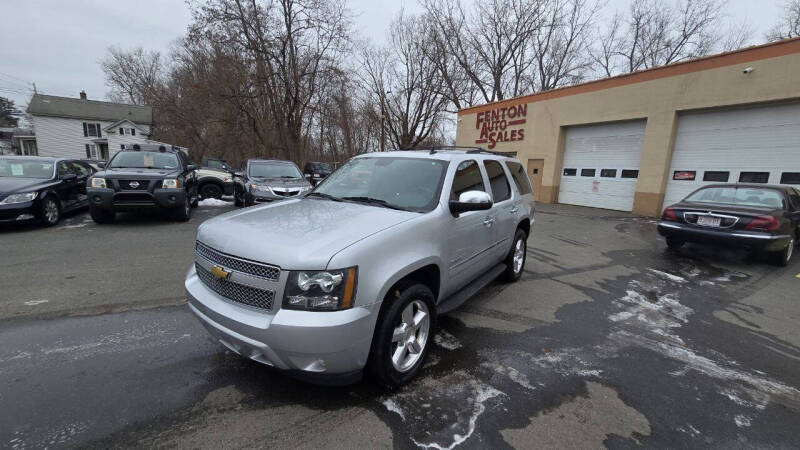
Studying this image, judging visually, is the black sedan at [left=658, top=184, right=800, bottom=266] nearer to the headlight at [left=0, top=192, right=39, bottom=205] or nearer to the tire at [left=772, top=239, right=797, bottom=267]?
the tire at [left=772, top=239, right=797, bottom=267]

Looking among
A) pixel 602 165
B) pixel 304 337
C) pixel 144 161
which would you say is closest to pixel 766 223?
pixel 304 337

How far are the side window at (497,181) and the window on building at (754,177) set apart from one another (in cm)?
1080

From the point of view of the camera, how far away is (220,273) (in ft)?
7.84

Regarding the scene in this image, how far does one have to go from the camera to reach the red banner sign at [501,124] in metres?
17.5

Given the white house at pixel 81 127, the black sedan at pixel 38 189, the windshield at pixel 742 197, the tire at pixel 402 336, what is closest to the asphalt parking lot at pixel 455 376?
the tire at pixel 402 336

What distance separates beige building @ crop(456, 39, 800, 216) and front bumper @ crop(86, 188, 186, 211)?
1444 centimetres

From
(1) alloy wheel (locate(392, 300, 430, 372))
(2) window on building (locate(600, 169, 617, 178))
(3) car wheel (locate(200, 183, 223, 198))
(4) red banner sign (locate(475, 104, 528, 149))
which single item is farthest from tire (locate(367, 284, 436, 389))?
(4) red banner sign (locate(475, 104, 528, 149))

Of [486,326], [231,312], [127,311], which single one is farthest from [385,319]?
[127,311]

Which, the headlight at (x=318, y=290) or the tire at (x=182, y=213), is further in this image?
the tire at (x=182, y=213)

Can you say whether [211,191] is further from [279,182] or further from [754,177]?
[754,177]

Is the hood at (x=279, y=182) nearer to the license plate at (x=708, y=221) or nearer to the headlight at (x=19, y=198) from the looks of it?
the headlight at (x=19, y=198)

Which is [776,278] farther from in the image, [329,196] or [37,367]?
[37,367]

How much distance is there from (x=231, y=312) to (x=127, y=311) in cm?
245

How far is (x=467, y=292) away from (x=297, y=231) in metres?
1.93
